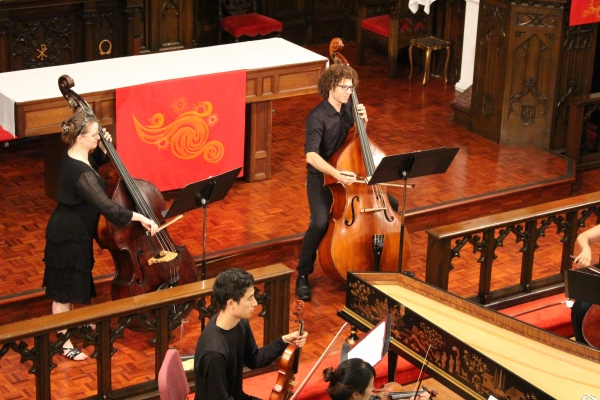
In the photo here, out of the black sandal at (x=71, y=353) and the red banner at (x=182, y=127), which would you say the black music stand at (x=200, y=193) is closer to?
the black sandal at (x=71, y=353)

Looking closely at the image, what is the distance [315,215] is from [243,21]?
16.4ft

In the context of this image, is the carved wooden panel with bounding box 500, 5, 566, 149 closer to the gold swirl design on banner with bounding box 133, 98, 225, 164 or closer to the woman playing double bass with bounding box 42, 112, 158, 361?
the gold swirl design on banner with bounding box 133, 98, 225, 164

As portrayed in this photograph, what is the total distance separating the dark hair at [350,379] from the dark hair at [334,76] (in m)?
2.61

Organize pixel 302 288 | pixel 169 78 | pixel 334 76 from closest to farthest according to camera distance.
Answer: pixel 334 76
pixel 302 288
pixel 169 78

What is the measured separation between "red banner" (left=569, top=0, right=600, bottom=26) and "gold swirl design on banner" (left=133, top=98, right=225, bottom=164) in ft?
10.7

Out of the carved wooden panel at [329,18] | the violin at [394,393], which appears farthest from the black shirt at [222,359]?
the carved wooden panel at [329,18]

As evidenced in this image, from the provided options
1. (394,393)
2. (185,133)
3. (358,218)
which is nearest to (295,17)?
(185,133)

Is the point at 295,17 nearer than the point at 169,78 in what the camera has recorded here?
No

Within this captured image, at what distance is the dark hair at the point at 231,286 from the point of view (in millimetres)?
4410

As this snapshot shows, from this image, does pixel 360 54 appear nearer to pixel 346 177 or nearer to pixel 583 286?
pixel 346 177

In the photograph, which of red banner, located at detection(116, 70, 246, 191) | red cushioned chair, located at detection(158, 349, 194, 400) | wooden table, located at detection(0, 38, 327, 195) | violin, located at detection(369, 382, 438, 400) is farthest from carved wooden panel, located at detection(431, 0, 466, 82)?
red cushioned chair, located at detection(158, 349, 194, 400)

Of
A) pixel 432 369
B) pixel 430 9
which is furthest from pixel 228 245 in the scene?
pixel 430 9

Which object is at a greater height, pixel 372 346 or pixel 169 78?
pixel 169 78

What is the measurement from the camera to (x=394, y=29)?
11.1 metres
